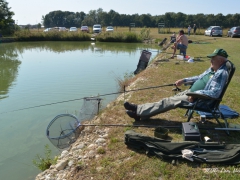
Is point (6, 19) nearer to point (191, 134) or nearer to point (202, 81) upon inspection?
point (202, 81)

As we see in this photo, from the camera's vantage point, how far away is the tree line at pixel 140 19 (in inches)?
2621

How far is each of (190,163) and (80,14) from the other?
4850 inches

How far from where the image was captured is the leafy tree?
1571 inches

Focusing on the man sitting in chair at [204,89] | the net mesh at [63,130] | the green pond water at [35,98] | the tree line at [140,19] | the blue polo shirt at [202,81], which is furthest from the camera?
the tree line at [140,19]

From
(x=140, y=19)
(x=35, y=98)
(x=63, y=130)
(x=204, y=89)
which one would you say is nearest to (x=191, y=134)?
(x=204, y=89)

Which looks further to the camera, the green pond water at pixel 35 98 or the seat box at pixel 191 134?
the green pond water at pixel 35 98

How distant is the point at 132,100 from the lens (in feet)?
19.6

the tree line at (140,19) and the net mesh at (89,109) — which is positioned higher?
the tree line at (140,19)

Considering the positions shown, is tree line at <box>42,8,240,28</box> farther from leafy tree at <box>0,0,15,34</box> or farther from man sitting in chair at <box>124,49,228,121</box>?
man sitting in chair at <box>124,49,228,121</box>

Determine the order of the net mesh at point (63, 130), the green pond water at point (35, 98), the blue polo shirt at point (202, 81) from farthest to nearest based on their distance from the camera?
the green pond water at point (35, 98) → the net mesh at point (63, 130) → the blue polo shirt at point (202, 81)

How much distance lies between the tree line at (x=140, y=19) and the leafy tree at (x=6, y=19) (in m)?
30.4

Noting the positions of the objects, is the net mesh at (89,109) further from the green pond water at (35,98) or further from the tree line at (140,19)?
the tree line at (140,19)

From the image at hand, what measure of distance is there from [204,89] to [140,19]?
85060mm

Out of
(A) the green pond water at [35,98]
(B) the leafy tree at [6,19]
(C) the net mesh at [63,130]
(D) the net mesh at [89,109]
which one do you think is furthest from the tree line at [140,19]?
(C) the net mesh at [63,130]
